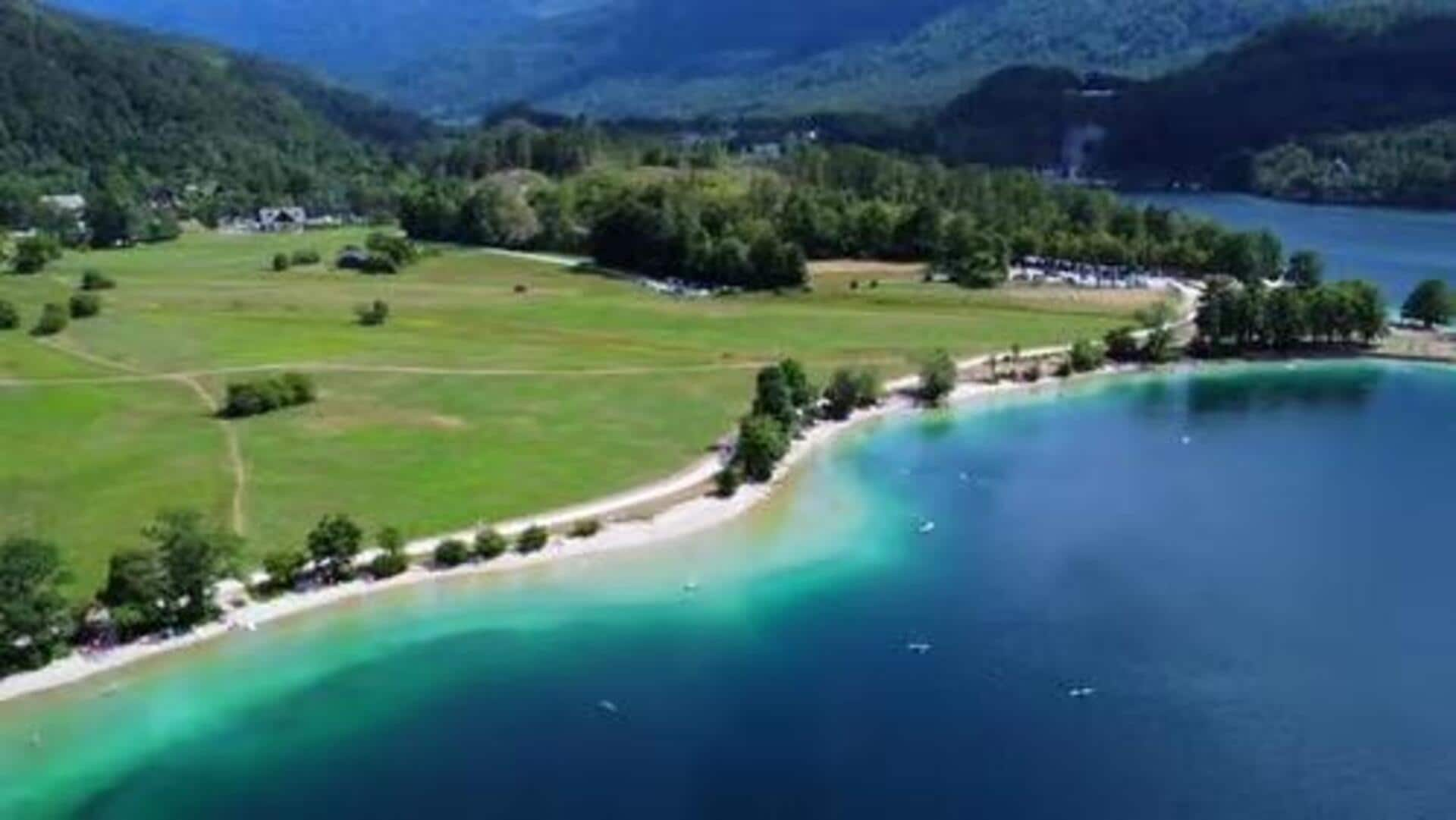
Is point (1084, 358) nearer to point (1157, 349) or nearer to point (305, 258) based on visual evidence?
point (1157, 349)

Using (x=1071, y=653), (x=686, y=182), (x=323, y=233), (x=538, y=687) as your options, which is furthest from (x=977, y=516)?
(x=323, y=233)

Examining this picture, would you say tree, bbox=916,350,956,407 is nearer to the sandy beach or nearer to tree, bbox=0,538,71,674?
the sandy beach

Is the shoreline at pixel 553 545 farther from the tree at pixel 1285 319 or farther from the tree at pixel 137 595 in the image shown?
the tree at pixel 1285 319

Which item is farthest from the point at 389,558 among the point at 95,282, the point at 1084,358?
the point at 95,282

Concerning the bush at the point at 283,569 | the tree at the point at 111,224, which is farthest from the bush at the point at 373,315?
the tree at the point at 111,224

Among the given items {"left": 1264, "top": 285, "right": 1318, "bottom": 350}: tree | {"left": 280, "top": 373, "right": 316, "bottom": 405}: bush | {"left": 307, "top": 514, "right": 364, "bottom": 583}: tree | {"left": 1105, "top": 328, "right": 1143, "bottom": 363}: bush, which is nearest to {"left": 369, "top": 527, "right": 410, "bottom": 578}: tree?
{"left": 307, "top": 514, "right": 364, "bottom": 583}: tree

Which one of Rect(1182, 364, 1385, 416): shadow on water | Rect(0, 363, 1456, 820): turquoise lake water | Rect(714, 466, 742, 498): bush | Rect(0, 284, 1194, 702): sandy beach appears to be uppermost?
Rect(1182, 364, 1385, 416): shadow on water
